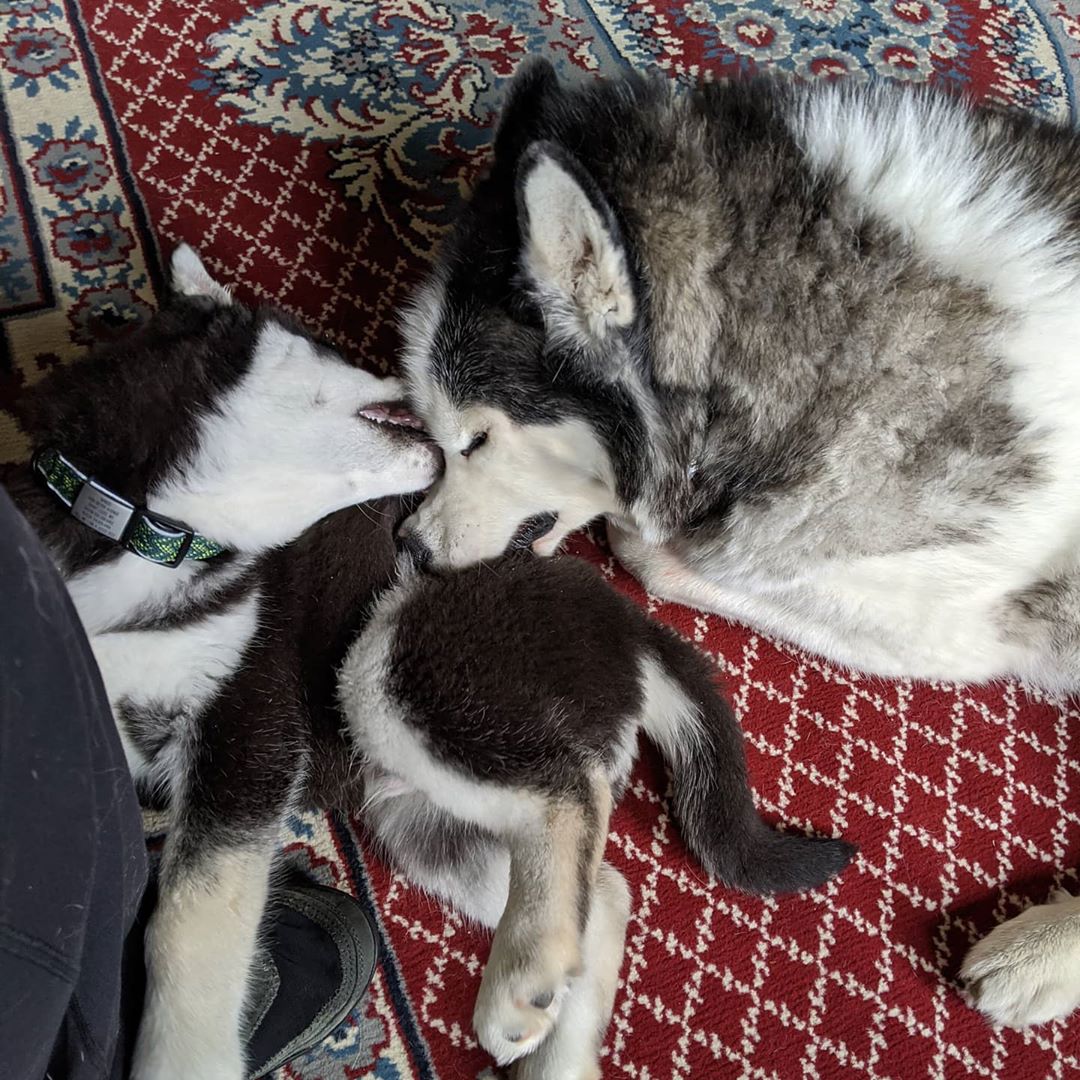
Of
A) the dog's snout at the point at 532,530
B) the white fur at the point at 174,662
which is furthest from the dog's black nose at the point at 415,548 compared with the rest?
the white fur at the point at 174,662

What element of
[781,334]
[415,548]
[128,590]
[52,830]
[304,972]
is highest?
[781,334]

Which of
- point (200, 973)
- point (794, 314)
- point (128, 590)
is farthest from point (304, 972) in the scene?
point (794, 314)

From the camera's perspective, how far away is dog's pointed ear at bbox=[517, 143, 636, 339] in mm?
1024

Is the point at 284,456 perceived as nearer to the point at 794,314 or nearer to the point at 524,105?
the point at 524,105

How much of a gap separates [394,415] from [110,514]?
17.4 inches

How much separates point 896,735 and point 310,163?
1740mm

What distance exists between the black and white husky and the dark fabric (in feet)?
1.22

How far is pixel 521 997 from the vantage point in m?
1.24

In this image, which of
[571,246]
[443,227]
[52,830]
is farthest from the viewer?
[443,227]

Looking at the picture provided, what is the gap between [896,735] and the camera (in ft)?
5.70

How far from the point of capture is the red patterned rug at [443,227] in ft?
4.98

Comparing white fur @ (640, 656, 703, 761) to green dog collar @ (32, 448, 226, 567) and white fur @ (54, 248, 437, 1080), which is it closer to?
white fur @ (54, 248, 437, 1080)

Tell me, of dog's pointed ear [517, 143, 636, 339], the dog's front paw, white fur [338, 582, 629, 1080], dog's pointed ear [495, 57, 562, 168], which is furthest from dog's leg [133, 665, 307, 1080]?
the dog's front paw

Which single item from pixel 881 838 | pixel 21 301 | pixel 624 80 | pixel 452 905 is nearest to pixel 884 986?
pixel 881 838
